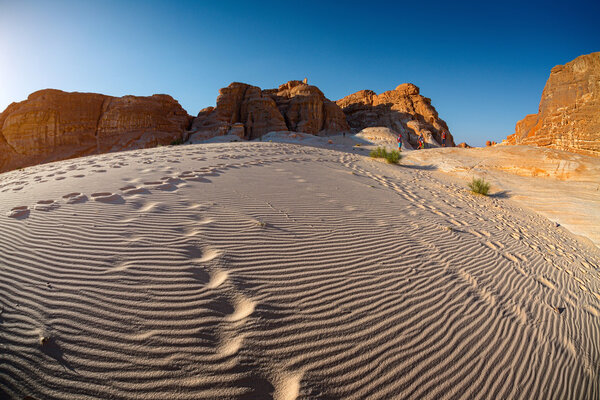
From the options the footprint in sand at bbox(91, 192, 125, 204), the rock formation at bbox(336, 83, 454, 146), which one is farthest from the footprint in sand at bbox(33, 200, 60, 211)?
the rock formation at bbox(336, 83, 454, 146)

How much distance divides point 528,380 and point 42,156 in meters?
36.9

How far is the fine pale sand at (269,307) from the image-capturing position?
4.57ft

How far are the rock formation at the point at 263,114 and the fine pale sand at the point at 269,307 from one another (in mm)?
26538

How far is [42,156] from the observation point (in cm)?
2502

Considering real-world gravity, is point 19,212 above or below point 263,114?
below

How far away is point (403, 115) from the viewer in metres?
36.9

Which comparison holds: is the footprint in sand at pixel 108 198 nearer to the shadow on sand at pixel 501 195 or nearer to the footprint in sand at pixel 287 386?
the footprint in sand at pixel 287 386

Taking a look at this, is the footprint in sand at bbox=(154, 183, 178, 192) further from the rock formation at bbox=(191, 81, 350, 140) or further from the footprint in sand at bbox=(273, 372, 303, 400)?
the rock formation at bbox=(191, 81, 350, 140)

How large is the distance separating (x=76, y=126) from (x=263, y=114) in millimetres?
20209

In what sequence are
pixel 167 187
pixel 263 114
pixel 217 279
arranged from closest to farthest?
pixel 217 279 → pixel 167 187 → pixel 263 114

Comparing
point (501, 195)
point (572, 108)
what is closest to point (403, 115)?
point (572, 108)

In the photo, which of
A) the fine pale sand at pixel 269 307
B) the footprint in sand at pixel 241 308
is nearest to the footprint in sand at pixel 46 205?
the fine pale sand at pixel 269 307

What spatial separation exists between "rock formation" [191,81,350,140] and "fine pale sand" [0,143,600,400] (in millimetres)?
26538

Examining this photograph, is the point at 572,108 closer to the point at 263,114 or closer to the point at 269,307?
the point at 269,307
